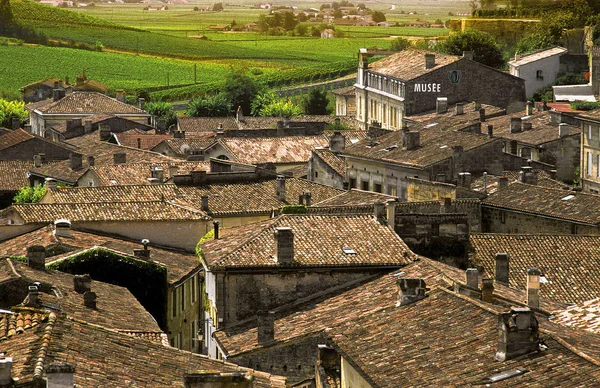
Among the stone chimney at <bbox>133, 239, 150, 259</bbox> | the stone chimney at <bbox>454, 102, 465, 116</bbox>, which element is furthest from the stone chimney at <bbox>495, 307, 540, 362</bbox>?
the stone chimney at <bbox>454, 102, 465, 116</bbox>

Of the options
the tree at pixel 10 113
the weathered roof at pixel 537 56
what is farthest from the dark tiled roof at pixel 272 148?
the tree at pixel 10 113

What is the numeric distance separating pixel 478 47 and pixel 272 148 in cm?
4661

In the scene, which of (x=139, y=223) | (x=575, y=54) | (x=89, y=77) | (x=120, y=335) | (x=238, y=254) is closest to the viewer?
(x=120, y=335)

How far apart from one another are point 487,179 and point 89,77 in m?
114

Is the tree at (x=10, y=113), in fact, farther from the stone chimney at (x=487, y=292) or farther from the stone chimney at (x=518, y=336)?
the stone chimney at (x=518, y=336)

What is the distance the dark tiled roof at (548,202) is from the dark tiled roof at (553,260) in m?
8.46

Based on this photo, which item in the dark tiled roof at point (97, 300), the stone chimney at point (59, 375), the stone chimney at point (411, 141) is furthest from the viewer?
the stone chimney at point (411, 141)

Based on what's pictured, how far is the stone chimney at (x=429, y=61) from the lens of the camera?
4557 inches

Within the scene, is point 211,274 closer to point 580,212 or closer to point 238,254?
point 238,254

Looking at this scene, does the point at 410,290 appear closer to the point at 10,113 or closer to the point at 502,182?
the point at 502,182

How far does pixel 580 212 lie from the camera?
62.0 m

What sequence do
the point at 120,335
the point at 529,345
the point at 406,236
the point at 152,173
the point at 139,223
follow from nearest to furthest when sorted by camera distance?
1. the point at 529,345
2. the point at 120,335
3. the point at 406,236
4. the point at 139,223
5. the point at 152,173

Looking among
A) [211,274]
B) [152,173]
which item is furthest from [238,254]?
[152,173]

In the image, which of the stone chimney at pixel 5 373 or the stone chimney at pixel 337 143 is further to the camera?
the stone chimney at pixel 337 143
